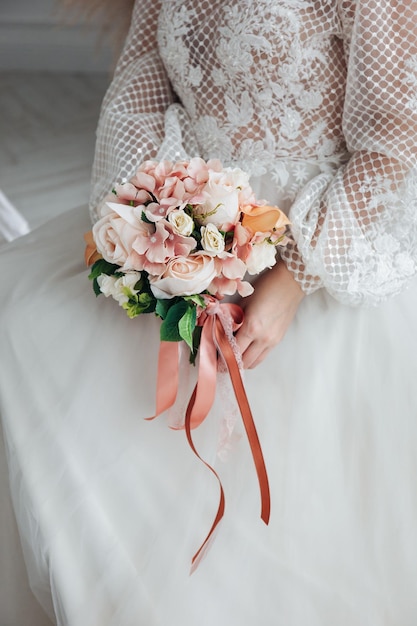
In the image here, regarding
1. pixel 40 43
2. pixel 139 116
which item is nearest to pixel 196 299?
pixel 139 116

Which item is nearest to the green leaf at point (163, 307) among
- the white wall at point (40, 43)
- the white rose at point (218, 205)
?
the white rose at point (218, 205)

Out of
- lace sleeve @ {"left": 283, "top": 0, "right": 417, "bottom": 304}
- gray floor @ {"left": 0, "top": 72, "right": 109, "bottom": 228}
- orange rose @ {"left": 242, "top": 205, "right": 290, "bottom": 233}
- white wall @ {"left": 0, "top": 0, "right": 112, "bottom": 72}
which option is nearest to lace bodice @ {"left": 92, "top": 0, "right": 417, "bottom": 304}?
lace sleeve @ {"left": 283, "top": 0, "right": 417, "bottom": 304}

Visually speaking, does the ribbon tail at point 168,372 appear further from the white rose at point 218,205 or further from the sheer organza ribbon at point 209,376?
the white rose at point 218,205

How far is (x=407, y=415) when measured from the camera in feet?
2.76

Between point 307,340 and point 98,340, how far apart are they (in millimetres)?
299

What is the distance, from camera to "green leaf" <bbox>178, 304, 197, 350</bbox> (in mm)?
812

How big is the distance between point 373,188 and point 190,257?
1.00 ft

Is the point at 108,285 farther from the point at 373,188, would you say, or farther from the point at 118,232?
the point at 373,188

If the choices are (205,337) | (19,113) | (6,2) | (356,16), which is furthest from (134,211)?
(6,2)

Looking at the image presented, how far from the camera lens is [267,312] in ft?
3.04

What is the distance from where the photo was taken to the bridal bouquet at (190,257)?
80 centimetres

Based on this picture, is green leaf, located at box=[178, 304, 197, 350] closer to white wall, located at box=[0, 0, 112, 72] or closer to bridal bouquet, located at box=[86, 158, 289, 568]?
bridal bouquet, located at box=[86, 158, 289, 568]

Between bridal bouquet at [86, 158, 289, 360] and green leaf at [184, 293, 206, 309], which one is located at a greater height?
bridal bouquet at [86, 158, 289, 360]

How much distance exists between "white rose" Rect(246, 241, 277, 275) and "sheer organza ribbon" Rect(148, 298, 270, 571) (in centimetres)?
7
